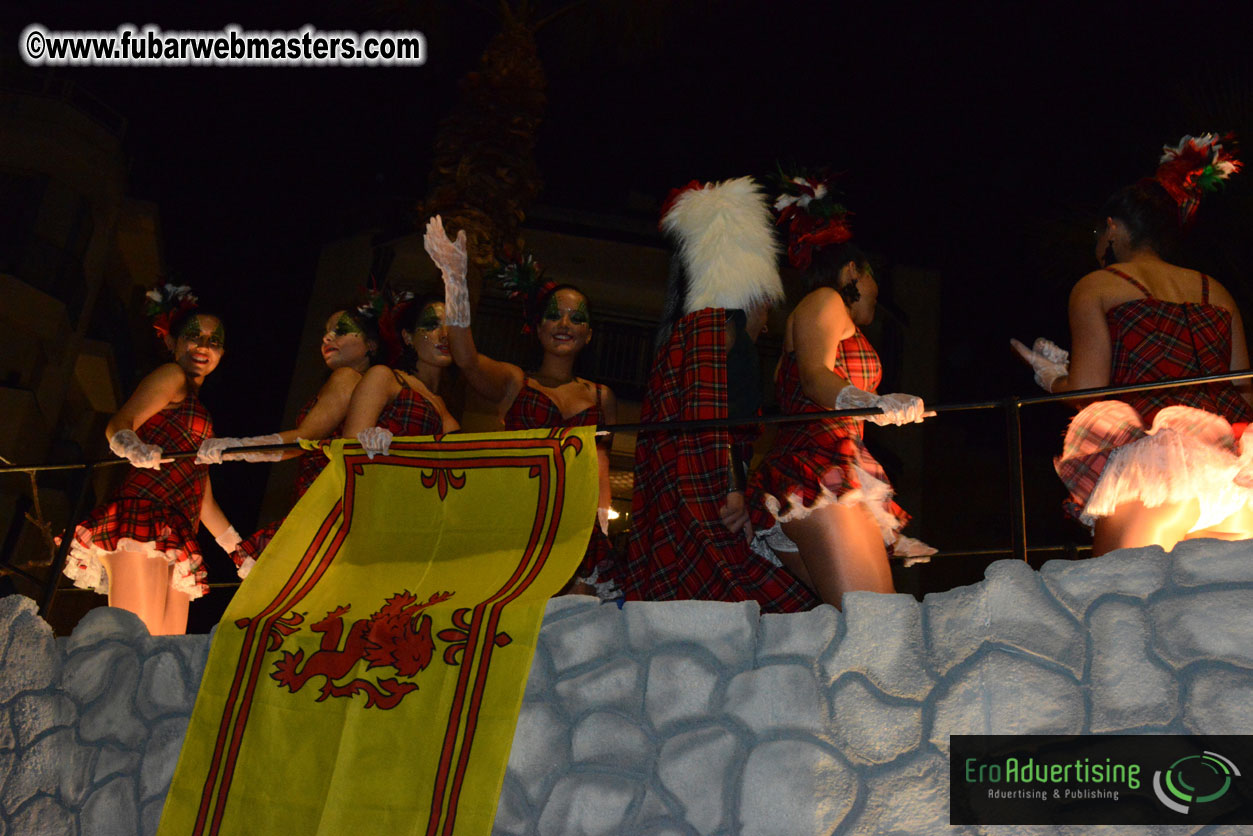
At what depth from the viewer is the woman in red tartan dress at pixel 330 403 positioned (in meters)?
5.12

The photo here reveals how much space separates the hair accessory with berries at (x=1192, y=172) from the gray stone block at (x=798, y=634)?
2061 millimetres

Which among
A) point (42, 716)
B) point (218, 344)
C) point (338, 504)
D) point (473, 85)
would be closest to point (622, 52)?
point (473, 85)

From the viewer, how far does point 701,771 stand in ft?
11.2

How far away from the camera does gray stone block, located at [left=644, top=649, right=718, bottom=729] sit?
355cm

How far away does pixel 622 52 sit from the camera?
1096cm

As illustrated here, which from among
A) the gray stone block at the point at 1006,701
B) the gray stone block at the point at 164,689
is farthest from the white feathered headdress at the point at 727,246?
the gray stone block at the point at 164,689

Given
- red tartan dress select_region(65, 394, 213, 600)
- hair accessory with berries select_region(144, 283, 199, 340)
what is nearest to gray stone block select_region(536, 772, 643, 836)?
red tartan dress select_region(65, 394, 213, 600)

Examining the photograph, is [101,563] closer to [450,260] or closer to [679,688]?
[450,260]

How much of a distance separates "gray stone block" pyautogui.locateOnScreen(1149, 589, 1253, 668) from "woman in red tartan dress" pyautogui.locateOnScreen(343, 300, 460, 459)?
2.81 metres

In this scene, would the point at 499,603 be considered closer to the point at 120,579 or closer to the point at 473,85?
the point at 120,579

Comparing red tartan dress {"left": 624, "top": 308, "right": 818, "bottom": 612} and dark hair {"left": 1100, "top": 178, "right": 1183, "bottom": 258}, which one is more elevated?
dark hair {"left": 1100, "top": 178, "right": 1183, "bottom": 258}

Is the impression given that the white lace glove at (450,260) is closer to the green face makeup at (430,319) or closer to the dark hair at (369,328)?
the green face makeup at (430,319)

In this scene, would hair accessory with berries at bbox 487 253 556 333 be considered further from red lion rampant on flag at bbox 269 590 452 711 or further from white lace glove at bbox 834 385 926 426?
white lace glove at bbox 834 385 926 426

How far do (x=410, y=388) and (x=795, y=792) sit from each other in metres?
2.86
